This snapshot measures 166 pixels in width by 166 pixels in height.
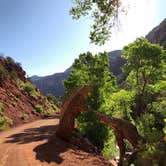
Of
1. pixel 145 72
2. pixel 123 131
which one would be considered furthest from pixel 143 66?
pixel 123 131

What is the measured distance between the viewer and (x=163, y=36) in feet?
447

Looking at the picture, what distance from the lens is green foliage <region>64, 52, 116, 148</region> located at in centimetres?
3066

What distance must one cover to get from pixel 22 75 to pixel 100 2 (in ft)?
221

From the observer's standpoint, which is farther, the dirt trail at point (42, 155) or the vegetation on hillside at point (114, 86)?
the vegetation on hillside at point (114, 86)

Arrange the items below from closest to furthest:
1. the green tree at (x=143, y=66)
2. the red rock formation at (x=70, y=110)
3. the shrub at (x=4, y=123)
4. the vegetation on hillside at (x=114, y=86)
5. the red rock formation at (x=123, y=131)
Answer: the red rock formation at (x=123, y=131) → the red rock formation at (x=70, y=110) → the vegetation on hillside at (x=114, y=86) → the shrub at (x=4, y=123) → the green tree at (x=143, y=66)

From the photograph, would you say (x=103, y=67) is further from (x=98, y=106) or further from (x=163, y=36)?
(x=163, y=36)

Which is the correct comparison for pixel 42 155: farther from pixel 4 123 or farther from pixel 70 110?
pixel 4 123

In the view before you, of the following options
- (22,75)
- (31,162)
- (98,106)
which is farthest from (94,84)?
(22,75)

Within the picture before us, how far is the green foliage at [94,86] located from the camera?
3066 centimetres

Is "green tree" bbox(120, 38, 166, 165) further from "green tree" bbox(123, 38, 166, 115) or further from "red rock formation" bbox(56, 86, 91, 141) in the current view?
"red rock formation" bbox(56, 86, 91, 141)

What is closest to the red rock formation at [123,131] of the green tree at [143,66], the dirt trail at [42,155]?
the dirt trail at [42,155]

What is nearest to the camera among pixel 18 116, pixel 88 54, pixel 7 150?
pixel 7 150

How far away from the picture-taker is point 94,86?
33531 millimetres

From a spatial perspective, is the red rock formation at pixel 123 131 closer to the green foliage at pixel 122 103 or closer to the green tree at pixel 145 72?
the green tree at pixel 145 72
